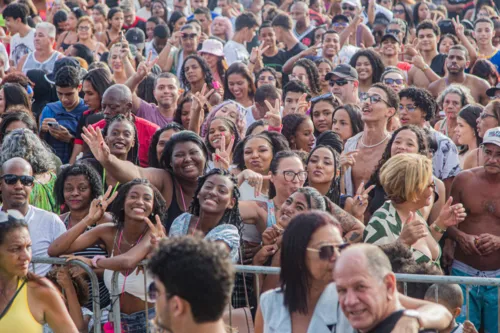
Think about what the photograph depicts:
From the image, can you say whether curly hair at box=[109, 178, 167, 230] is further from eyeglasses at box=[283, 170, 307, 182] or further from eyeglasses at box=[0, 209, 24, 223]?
eyeglasses at box=[0, 209, 24, 223]

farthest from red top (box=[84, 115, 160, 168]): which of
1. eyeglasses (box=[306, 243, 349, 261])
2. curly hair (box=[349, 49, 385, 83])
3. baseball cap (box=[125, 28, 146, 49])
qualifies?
baseball cap (box=[125, 28, 146, 49])

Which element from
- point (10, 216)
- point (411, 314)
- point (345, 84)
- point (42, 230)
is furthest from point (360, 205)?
point (345, 84)

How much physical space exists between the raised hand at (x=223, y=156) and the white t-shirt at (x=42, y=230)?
5.45ft

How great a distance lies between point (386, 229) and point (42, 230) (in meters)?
2.36

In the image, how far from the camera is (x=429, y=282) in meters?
5.26

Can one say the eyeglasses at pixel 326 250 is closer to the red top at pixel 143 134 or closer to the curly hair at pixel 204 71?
the red top at pixel 143 134

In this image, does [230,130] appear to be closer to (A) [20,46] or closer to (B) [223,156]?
(B) [223,156]

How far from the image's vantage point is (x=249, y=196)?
23.8 ft

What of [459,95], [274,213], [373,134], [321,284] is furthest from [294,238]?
[459,95]

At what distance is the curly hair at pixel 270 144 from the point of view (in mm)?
7719

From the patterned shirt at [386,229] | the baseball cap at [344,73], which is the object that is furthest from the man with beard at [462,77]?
the patterned shirt at [386,229]

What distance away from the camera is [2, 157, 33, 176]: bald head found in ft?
21.7

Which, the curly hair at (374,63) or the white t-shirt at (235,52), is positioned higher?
the white t-shirt at (235,52)

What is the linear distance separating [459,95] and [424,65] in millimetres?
2489
